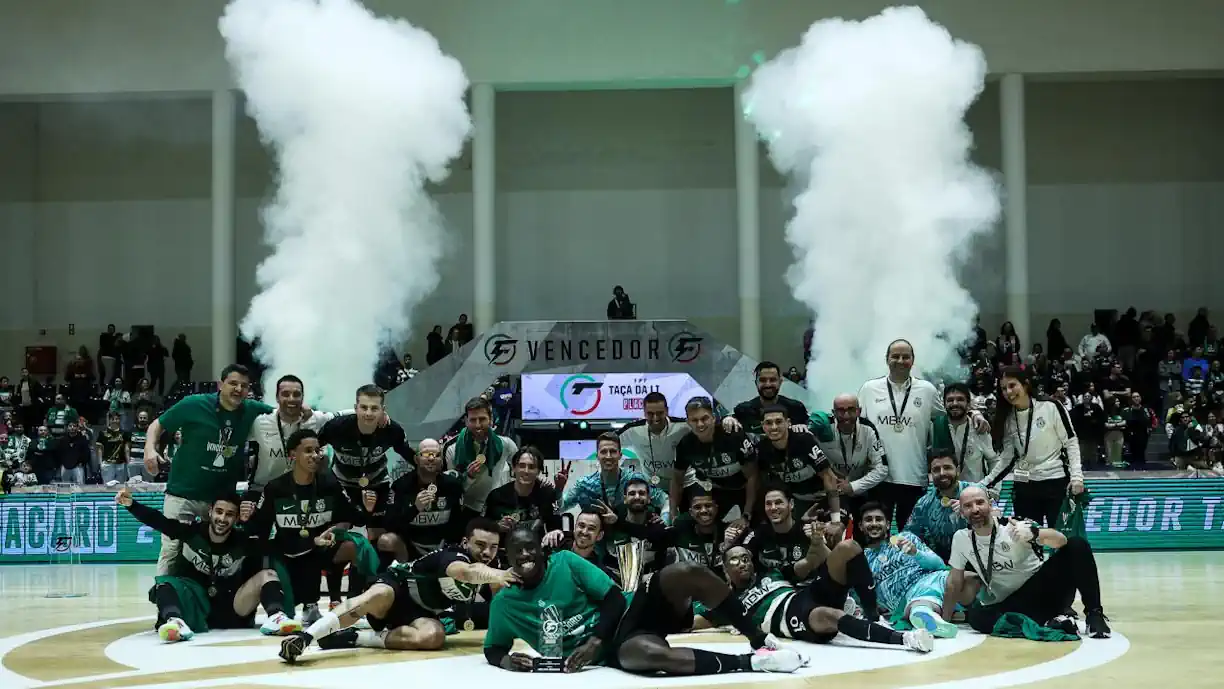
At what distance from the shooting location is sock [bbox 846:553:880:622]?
9.80 meters

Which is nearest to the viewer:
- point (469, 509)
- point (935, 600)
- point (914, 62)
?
point (935, 600)

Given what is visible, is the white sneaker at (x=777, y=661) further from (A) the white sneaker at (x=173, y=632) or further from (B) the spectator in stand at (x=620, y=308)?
(B) the spectator in stand at (x=620, y=308)

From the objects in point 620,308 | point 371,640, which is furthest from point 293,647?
point 620,308

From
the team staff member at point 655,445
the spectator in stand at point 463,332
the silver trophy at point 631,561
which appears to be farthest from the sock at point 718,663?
the spectator in stand at point 463,332

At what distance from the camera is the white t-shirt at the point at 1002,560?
10094 millimetres

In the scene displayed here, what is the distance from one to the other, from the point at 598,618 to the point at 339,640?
2135 millimetres

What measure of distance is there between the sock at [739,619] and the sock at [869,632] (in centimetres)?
85

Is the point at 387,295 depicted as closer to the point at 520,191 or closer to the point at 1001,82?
the point at 520,191

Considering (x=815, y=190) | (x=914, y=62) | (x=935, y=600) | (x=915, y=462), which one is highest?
(x=914, y=62)

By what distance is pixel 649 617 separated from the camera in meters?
8.68

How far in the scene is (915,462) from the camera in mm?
11883

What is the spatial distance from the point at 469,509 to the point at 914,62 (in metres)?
17.9

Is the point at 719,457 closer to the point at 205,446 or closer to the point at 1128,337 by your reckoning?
the point at 205,446

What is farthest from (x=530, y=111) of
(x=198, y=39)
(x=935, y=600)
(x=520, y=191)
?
(x=935, y=600)
